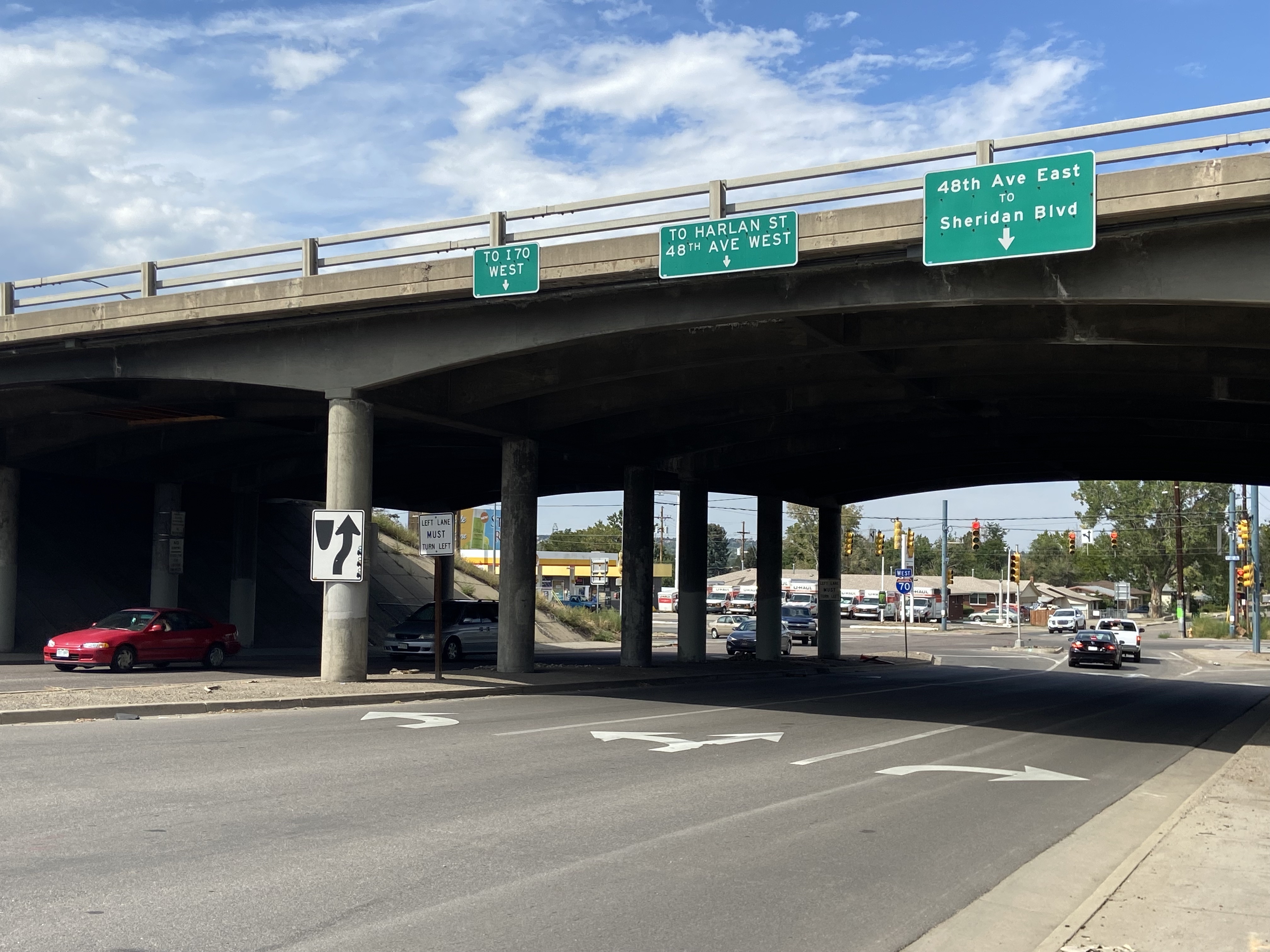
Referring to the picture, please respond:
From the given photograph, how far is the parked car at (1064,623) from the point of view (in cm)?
8712

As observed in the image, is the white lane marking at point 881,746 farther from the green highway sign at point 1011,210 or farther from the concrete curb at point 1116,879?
the green highway sign at point 1011,210

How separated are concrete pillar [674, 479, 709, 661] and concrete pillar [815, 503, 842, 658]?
6096 millimetres

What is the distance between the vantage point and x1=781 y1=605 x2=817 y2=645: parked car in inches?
2207

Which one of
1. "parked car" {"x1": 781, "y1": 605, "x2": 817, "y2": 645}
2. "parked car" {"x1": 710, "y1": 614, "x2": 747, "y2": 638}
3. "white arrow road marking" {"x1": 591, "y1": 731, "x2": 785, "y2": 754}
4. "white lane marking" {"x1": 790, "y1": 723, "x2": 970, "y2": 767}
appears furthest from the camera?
"parked car" {"x1": 710, "y1": 614, "x2": 747, "y2": 638}

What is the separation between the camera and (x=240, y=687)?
2041 centimetres

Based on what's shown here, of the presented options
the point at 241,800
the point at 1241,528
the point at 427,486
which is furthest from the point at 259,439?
the point at 1241,528

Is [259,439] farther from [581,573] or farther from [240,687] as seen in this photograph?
[581,573]

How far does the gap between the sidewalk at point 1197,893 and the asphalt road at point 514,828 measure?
0.92 meters

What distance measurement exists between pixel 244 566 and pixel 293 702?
25.3 meters

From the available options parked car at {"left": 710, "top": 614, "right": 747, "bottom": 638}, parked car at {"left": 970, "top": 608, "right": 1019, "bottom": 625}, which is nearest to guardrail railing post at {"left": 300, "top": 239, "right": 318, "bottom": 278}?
parked car at {"left": 710, "top": 614, "right": 747, "bottom": 638}

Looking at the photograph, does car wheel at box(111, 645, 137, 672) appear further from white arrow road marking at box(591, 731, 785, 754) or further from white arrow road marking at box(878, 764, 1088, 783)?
white arrow road marking at box(878, 764, 1088, 783)

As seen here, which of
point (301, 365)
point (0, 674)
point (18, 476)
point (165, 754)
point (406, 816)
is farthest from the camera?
point (18, 476)

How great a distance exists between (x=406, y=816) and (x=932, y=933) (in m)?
4.45

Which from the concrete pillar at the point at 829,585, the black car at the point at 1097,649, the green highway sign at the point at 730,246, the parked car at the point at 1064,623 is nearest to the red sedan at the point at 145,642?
the green highway sign at the point at 730,246
